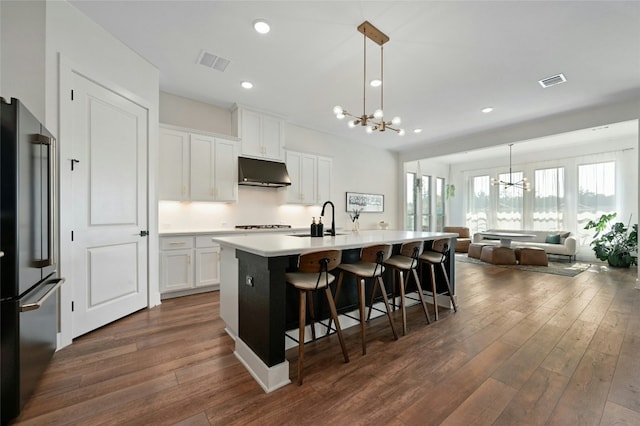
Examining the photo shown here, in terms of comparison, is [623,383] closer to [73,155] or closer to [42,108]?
[73,155]

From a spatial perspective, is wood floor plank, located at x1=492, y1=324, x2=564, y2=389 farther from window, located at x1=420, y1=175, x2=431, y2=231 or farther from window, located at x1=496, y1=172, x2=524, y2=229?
window, located at x1=496, y1=172, x2=524, y2=229

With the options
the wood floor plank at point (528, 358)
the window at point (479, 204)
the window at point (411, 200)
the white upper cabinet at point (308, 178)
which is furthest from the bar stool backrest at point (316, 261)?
the window at point (479, 204)

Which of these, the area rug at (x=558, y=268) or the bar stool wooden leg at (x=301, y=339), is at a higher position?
the bar stool wooden leg at (x=301, y=339)

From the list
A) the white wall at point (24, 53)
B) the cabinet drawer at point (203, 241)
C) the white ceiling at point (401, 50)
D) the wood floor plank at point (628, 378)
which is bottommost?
the wood floor plank at point (628, 378)

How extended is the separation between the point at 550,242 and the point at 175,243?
8.56 m

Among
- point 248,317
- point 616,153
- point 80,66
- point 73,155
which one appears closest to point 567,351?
point 248,317

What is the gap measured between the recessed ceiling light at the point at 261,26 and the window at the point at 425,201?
7.19 metres

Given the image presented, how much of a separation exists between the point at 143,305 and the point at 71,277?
96 centimetres

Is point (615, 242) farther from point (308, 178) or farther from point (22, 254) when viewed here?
point (22, 254)

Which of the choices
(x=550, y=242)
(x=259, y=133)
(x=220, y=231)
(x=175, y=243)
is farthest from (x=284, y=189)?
(x=550, y=242)

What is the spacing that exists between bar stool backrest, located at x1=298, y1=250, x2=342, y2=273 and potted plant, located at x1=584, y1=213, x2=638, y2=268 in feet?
23.8

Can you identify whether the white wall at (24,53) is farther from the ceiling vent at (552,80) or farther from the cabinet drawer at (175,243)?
the ceiling vent at (552,80)

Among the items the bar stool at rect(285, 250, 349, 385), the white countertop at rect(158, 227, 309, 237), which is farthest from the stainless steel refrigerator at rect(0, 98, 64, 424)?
the white countertop at rect(158, 227, 309, 237)

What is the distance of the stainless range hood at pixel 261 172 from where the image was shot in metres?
4.45
